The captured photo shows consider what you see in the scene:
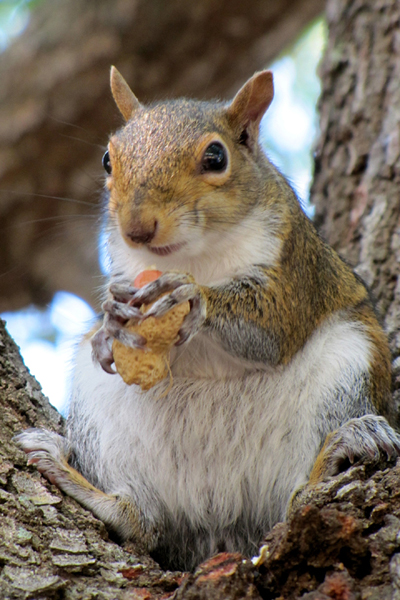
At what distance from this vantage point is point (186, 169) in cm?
226

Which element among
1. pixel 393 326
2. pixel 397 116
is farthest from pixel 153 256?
pixel 397 116

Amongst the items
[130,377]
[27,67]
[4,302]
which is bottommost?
[130,377]

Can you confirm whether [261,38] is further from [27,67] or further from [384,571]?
[384,571]

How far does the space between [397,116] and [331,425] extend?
178 cm

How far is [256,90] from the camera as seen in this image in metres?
2.60

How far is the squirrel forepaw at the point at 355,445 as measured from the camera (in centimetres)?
205

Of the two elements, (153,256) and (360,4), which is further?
(360,4)

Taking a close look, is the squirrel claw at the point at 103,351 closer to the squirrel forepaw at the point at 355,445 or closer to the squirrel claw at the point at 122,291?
the squirrel claw at the point at 122,291

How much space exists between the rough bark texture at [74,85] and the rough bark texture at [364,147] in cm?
112

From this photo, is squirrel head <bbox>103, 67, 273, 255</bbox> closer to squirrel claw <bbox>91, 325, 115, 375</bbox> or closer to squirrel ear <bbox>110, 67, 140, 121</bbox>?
squirrel ear <bbox>110, 67, 140, 121</bbox>

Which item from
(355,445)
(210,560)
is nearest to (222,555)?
(210,560)

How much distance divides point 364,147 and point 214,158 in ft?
4.61

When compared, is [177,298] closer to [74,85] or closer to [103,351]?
[103,351]

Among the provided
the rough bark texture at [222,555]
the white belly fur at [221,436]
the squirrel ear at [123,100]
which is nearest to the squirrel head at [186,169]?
the squirrel ear at [123,100]
